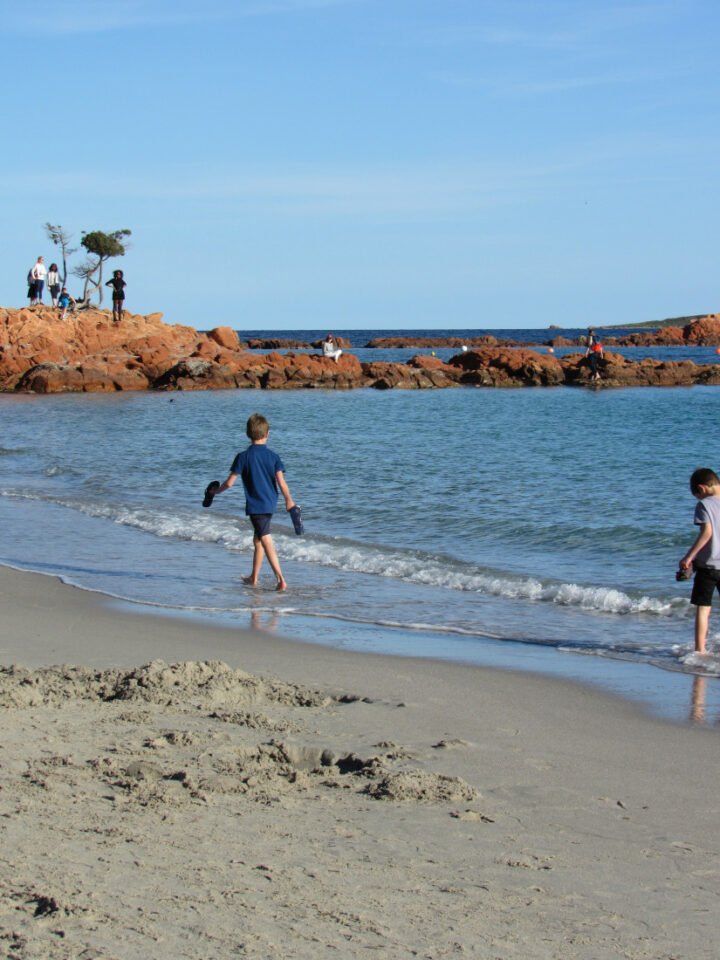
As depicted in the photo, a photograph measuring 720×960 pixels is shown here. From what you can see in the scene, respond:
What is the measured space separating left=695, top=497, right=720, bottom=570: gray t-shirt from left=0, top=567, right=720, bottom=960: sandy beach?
1.51 meters

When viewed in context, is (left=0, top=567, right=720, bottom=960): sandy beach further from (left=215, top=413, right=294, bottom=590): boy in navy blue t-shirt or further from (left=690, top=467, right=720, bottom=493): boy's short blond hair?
(left=215, top=413, right=294, bottom=590): boy in navy blue t-shirt

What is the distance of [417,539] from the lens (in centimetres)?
1309

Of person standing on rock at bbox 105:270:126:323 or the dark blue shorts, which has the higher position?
person standing on rock at bbox 105:270:126:323

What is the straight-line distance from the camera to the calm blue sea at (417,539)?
25.8ft

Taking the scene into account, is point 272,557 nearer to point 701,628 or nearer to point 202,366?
point 701,628

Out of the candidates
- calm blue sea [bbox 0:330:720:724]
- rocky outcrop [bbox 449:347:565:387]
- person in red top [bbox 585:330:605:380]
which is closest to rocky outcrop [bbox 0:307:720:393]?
rocky outcrop [bbox 449:347:565:387]

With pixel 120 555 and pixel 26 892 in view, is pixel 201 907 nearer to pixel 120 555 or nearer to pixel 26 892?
pixel 26 892

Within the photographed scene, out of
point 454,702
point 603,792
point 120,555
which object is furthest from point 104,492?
point 603,792

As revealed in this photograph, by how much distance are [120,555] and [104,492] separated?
653cm

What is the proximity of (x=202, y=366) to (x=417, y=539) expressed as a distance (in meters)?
39.7

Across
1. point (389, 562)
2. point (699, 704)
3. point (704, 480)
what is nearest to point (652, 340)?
point (389, 562)

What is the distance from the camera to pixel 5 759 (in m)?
4.46

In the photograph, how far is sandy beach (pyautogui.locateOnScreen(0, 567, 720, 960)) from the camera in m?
3.05

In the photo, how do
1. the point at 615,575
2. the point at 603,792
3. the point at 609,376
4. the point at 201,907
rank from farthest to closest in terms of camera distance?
1. the point at 609,376
2. the point at 615,575
3. the point at 603,792
4. the point at 201,907
